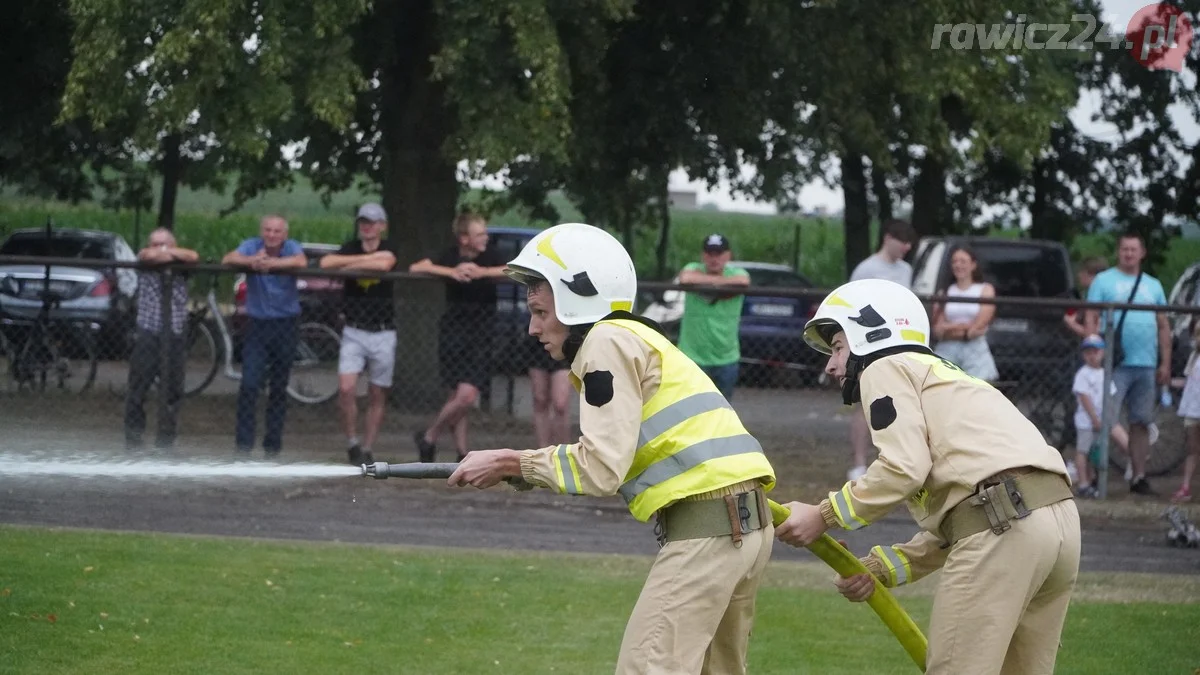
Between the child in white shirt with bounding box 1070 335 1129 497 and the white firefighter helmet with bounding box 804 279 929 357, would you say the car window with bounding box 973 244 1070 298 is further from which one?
the white firefighter helmet with bounding box 804 279 929 357

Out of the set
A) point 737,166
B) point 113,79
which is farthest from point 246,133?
point 737,166

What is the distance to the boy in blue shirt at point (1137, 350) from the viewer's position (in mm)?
12273

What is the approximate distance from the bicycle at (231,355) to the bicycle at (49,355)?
827mm

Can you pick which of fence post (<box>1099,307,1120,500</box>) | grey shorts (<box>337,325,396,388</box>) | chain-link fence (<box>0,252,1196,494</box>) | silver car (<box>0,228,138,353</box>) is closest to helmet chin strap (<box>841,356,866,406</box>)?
chain-link fence (<box>0,252,1196,494</box>)

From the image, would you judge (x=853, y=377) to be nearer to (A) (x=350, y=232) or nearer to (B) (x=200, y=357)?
(B) (x=200, y=357)

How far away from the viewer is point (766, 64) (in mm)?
15852

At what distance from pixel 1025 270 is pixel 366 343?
29.7 ft

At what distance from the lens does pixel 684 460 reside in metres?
4.81

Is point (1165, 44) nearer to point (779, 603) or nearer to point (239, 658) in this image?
point (779, 603)

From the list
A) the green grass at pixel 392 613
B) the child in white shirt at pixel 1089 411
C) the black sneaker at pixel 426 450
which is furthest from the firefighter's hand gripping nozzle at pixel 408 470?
the child in white shirt at pixel 1089 411

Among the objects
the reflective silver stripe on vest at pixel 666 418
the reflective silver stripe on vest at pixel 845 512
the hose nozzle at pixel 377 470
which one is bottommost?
the reflective silver stripe on vest at pixel 845 512

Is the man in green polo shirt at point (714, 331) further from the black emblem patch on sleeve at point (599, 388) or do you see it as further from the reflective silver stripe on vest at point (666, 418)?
the black emblem patch on sleeve at point (599, 388)

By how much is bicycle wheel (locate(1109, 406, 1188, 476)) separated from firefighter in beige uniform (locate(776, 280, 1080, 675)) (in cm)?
813

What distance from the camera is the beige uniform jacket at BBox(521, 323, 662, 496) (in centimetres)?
462
